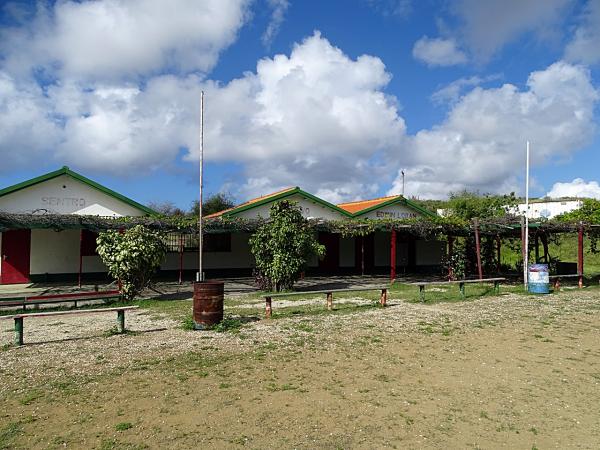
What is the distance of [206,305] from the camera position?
8266mm

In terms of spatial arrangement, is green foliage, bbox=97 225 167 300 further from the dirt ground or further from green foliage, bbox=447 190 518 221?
green foliage, bbox=447 190 518 221

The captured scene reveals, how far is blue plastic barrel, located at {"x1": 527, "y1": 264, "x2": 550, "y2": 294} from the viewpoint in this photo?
1364 centimetres

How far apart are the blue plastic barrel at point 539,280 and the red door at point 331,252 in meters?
9.91

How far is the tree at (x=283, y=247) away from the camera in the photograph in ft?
45.5

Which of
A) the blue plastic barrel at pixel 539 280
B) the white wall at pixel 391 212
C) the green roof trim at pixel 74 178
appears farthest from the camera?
the white wall at pixel 391 212

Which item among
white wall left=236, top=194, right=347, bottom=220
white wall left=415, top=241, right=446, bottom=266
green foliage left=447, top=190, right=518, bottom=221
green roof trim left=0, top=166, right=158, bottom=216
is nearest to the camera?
green roof trim left=0, top=166, right=158, bottom=216

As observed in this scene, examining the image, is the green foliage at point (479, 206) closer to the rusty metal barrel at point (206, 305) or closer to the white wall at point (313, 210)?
the white wall at point (313, 210)

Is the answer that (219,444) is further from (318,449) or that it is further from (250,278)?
(250,278)

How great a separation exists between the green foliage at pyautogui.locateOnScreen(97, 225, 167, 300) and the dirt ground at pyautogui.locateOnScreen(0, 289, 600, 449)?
9.37ft

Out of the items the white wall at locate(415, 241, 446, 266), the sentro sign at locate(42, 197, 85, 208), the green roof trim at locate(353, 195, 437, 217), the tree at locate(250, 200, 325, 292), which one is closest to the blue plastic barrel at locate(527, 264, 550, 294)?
the tree at locate(250, 200, 325, 292)

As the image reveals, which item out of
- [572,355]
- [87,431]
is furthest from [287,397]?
[572,355]

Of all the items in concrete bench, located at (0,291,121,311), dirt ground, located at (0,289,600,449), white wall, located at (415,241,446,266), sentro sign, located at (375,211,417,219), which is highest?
sentro sign, located at (375,211,417,219)

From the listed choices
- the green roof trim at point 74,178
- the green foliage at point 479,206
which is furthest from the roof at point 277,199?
the green foliage at point 479,206

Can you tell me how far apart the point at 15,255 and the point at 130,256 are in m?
7.76
